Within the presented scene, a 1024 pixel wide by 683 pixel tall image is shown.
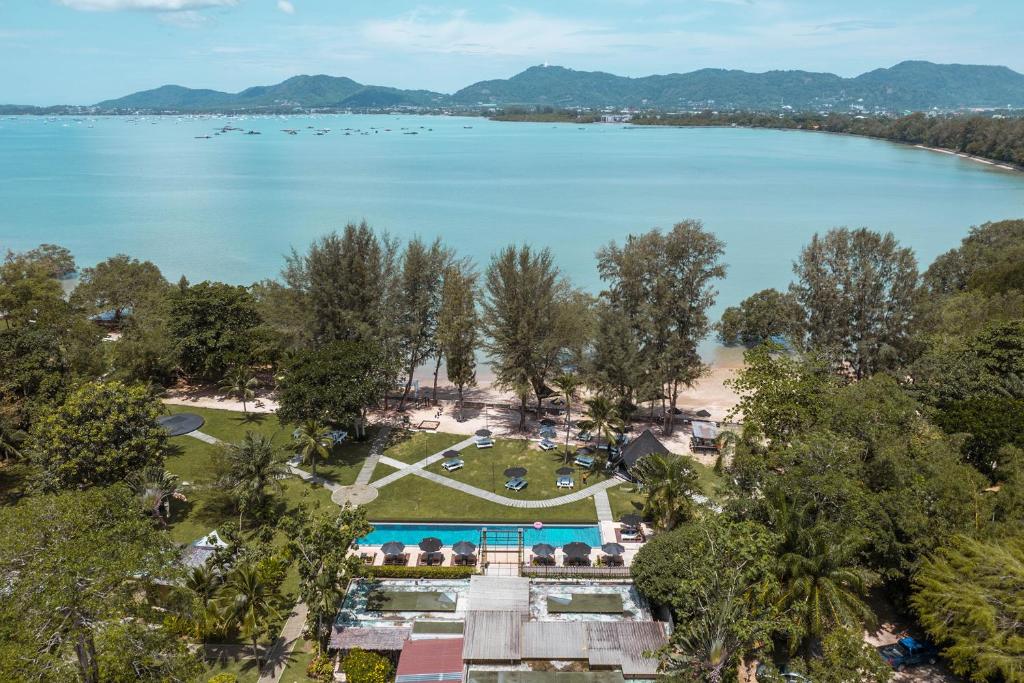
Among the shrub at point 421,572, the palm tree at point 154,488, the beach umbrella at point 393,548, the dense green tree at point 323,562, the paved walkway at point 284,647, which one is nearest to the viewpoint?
the paved walkway at point 284,647

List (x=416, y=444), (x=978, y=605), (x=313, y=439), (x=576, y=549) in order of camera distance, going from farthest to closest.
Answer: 1. (x=416, y=444)
2. (x=313, y=439)
3. (x=576, y=549)
4. (x=978, y=605)

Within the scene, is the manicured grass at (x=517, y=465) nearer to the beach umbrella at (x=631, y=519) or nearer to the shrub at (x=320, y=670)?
the beach umbrella at (x=631, y=519)

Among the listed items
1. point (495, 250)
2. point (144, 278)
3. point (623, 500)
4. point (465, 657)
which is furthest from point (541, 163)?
point (465, 657)

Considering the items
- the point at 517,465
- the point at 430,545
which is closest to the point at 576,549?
the point at 430,545

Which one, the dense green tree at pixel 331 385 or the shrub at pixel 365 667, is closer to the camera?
the shrub at pixel 365 667

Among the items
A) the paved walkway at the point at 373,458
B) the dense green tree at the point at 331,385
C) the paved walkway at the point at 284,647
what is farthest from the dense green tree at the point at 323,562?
the dense green tree at the point at 331,385

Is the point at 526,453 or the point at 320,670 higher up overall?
the point at 320,670

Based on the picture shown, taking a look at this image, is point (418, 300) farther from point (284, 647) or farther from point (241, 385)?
point (284, 647)
